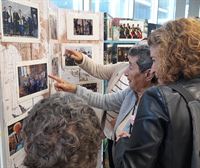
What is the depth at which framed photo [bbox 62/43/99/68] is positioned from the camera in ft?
6.68

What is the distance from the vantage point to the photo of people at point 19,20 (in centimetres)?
108

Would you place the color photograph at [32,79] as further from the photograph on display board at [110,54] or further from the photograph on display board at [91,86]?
the photograph on display board at [110,54]

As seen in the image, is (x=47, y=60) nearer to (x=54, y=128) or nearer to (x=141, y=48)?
→ (x=141, y=48)

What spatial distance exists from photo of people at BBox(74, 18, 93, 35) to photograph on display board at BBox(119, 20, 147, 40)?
0.50 meters

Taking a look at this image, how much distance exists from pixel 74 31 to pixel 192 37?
1118 mm

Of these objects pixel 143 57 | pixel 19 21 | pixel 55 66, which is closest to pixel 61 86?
pixel 55 66

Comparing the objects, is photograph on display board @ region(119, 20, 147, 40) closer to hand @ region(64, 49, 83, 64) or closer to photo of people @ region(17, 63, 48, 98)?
hand @ region(64, 49, 83, 64)

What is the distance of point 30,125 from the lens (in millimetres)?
725

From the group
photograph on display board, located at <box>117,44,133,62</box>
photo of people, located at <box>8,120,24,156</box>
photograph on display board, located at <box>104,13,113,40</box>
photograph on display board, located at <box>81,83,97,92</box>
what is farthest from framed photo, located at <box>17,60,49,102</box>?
Result: photograph on display board, located at <box>117,44,133,62</box>

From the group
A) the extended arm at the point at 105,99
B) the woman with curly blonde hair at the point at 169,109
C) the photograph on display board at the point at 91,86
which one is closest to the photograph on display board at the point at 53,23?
the extended arm at the point at 105,99

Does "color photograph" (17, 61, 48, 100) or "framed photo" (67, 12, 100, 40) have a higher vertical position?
"framed photo" (67, 12, 100, 40)

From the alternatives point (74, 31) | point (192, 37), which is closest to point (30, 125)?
point (192, 37)

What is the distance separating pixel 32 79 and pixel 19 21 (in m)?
0.30

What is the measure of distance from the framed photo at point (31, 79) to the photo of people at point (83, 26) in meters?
0.64
